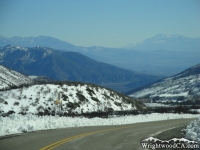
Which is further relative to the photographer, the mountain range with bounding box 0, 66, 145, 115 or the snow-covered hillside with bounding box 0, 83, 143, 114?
the snow-covered hillside with bounding box 0, 83, 143, 114

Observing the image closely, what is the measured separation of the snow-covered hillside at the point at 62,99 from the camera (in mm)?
43156

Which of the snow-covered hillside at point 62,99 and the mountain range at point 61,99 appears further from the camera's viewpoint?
the snow-covered hillside at point 62,99

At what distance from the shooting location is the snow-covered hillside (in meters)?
43.2

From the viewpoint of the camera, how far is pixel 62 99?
48500mm

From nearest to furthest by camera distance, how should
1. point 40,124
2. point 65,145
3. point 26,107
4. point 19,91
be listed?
point 65,145
point 40,124
point 26,107
point 19,91

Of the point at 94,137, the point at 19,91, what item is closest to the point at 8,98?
the point at 19,91

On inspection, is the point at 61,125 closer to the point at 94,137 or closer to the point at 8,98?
the point at 94,137

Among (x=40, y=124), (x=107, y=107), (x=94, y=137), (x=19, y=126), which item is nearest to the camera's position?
(x=94, y=137)

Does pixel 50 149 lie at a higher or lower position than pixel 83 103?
lower

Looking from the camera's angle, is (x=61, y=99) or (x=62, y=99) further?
(x=62, y=99)

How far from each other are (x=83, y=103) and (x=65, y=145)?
36442 mm

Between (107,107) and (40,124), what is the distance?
105 ft

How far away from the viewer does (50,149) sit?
12.8 metres

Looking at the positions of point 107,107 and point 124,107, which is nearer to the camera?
point 107,107
